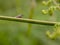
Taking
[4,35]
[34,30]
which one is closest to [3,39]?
[4,35]

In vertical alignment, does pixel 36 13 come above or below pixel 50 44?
above

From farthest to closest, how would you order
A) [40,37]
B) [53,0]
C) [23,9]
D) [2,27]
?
[23,9]
[2,27]
[40,37]
[53,0]

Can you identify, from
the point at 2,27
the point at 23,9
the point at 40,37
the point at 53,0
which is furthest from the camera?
the point at 23,9

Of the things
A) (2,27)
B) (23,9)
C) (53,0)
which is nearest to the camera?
(53,0)

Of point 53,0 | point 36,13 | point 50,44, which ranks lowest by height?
point 50,44

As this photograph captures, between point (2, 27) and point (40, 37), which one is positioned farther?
point (2, 27)

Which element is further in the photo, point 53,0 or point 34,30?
point 34,30

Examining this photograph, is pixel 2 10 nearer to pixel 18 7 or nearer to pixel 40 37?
pixel 18 7

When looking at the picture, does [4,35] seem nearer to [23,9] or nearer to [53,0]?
[23,9]

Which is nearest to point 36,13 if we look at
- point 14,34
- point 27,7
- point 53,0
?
point 27,7
